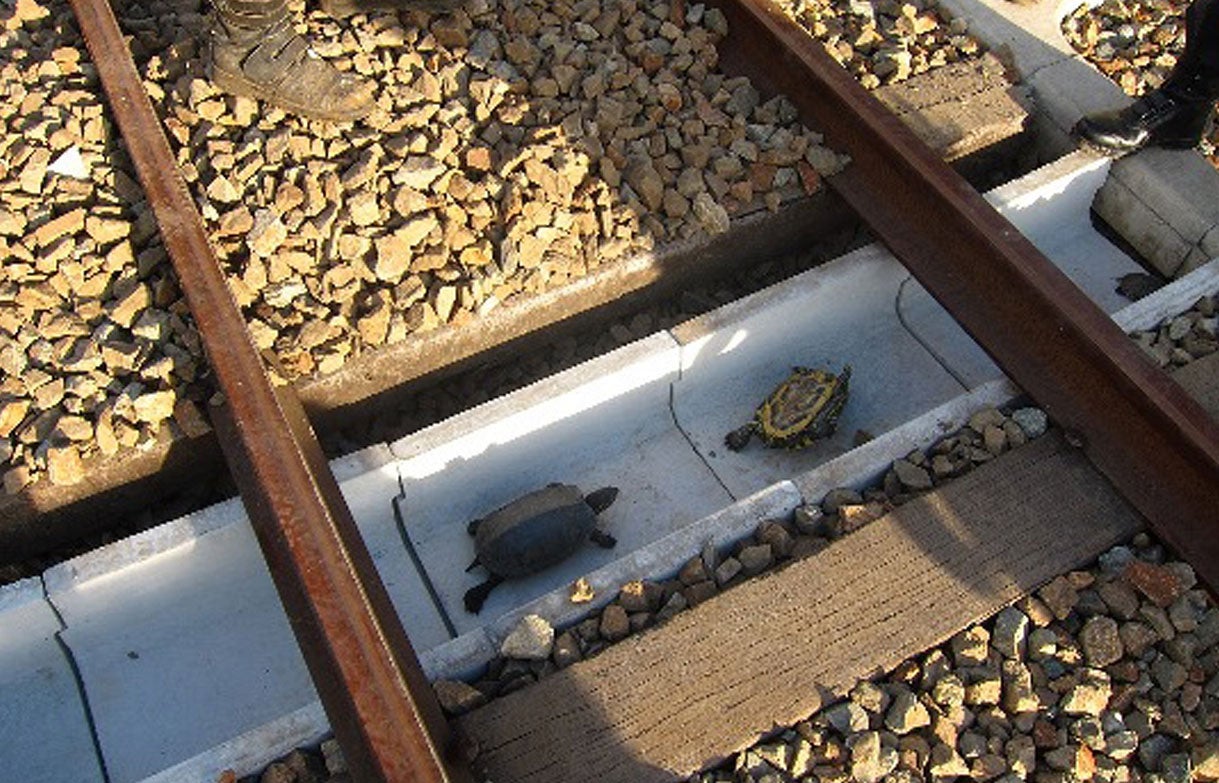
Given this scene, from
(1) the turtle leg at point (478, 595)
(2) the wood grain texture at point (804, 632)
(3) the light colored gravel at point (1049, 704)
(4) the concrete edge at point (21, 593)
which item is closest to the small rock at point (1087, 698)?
(3) the light colored gravel at point (1049, 704)

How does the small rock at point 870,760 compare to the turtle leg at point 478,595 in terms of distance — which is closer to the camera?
the small rock at point 870,760

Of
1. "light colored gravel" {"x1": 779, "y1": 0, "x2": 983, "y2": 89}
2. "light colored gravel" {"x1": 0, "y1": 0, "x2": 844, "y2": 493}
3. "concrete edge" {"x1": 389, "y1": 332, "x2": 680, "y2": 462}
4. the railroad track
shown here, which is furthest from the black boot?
"concrete edge" {"x1": 389, "y1": 332, "x2": 680, "y2": 462}

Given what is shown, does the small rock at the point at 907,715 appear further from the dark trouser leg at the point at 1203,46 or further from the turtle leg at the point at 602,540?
the dark trouser leg at the point at 1203,46

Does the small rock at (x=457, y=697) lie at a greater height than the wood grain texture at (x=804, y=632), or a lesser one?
greater

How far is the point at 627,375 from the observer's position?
3.55m

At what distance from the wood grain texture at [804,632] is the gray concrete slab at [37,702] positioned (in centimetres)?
119

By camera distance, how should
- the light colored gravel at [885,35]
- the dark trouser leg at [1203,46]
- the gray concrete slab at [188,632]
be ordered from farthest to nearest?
the light colored gravel at [885,35]
the dark trouser leg at [1203,46]
the gray concrete slab at [188,632]

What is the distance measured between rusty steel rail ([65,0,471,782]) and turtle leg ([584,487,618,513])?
0.77 metres

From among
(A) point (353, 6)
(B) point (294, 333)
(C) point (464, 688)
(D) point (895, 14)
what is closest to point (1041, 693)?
(C) point (464, 688)

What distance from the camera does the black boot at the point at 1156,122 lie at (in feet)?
13.0

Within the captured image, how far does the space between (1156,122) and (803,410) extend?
1711 mm

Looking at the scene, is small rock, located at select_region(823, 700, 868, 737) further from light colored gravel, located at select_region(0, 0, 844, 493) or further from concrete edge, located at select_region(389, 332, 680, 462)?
light colored gravel, located at select_region(0, 0, 844, 493)

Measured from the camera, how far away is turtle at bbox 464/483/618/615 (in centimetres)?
324

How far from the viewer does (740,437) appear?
12.0 ft
